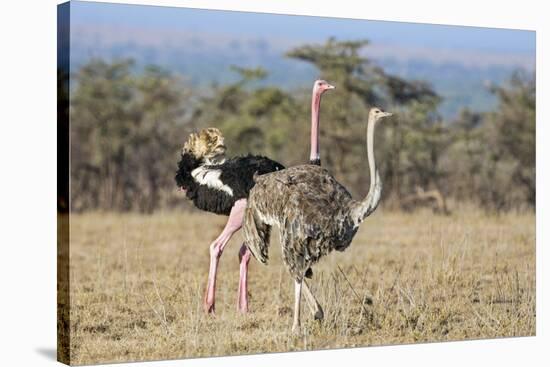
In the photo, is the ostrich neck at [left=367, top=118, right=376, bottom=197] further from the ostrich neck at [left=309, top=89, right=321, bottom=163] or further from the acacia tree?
the acacia tree

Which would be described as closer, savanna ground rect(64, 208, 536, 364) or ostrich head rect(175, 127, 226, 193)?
savanna ground rect(64, 208, 536, 364)

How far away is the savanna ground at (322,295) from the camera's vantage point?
390 inches

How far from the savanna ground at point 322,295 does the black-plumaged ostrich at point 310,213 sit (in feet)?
1.96

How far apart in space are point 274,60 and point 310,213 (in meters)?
22.4

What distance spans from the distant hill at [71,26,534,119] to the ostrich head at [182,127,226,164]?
120cm

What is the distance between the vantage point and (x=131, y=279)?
12.8 m

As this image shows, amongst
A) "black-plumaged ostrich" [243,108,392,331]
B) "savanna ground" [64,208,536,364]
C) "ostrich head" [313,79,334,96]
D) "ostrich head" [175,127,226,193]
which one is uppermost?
"ostrich head" [313,79,334,96]

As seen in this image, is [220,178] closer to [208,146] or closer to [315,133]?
[208,146]

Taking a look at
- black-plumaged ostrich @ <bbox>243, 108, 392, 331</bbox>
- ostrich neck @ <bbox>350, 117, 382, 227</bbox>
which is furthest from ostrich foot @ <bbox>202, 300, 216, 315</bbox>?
ostrich neck @ <bbox>350, 117, 382, 227</bbox>

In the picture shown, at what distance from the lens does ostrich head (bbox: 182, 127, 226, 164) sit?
1075 centimetres

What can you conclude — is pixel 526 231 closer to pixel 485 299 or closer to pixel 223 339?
pixel 485 299

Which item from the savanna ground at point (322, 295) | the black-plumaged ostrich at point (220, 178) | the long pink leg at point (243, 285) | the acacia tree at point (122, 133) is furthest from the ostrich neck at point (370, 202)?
the acacia tree at point (122, 133)
